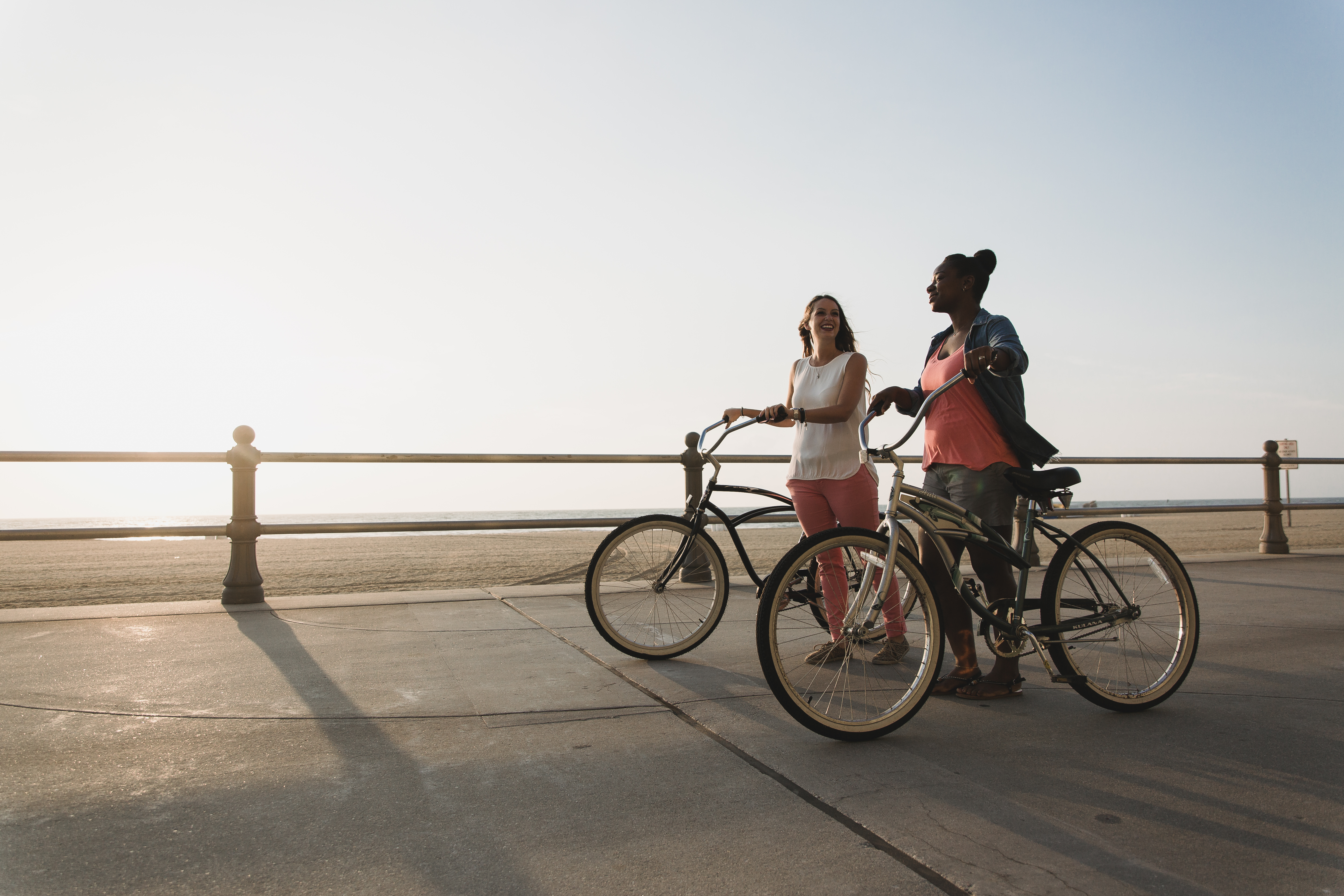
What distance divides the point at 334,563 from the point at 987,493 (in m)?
8.91

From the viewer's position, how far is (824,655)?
3736mm

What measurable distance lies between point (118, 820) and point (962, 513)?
278cm

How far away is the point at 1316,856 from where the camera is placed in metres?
1.96

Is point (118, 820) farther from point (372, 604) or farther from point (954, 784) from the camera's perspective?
point (372, 604)

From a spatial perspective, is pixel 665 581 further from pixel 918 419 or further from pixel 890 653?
pixel 918 419

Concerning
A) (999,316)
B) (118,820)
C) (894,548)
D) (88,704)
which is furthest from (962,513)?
(88,704)

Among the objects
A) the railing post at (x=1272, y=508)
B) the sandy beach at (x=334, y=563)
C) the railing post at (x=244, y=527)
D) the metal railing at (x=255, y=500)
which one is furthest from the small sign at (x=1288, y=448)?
the railing post at (x=244, y=527)

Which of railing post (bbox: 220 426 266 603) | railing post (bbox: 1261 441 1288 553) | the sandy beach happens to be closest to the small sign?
the sandy beach

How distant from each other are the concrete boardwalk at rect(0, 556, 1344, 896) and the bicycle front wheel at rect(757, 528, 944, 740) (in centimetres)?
12

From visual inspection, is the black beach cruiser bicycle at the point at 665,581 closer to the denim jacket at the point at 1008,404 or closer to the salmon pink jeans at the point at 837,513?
the salmon pink jeans at the point at 837,513

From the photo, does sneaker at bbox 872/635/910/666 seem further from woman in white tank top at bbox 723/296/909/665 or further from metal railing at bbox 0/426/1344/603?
metal railing at bbox 0/426/1344/603

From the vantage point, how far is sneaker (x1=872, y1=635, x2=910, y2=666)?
396 cm

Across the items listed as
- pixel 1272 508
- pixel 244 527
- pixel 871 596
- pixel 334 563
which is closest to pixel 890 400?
pixel 871 596

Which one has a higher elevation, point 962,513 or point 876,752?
point 962,513
